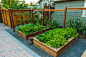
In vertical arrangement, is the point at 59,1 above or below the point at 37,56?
above

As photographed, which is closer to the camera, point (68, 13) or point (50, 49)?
point (50, 49)

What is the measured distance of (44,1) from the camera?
13.9 metres

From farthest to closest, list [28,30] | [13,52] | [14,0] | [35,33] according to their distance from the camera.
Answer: [14,0] < [35,33] < [28,30] < [13,52]

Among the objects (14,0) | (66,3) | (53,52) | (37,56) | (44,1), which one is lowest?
(37,56)

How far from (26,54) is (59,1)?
683 cm

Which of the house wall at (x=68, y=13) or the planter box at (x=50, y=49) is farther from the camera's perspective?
the house wall at (x=68, y=13)

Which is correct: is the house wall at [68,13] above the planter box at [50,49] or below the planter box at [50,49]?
above

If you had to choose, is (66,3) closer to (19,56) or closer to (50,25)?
(50,25)

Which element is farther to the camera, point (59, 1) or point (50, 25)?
point (59, 1)

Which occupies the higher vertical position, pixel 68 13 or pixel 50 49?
pixel 68 13

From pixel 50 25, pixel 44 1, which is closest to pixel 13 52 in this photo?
pixel 50 25

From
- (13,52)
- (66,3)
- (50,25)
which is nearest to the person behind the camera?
(13,52)

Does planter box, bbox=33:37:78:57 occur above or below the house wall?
below

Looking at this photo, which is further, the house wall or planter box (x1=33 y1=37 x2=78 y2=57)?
the house wall
